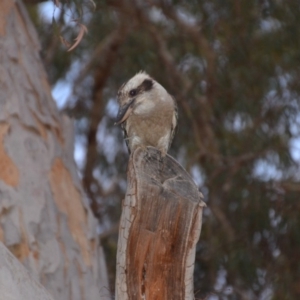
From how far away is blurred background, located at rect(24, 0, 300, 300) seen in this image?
14.7 ft

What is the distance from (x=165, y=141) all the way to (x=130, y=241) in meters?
1.36

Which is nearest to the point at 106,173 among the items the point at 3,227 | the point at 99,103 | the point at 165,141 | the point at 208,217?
the point at 99,103

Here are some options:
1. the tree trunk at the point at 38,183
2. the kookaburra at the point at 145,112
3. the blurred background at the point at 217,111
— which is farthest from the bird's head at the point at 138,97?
the blurred background at the point at 217,111

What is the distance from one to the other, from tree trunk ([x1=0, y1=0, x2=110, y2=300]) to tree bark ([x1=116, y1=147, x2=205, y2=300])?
808 mm

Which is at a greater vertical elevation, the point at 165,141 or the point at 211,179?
the point at 165,141

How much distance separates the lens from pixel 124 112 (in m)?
3.19

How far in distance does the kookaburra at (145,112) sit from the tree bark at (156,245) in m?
1.15

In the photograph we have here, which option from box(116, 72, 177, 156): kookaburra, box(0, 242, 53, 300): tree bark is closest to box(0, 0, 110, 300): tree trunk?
box(116, 72, 177, 156): kookaburra

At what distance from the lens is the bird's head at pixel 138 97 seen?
127 inches

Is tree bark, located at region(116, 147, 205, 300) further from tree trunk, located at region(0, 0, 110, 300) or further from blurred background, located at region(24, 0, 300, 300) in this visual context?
blurred background, located at region(24, 0, 300, 300)

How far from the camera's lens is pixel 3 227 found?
2.91 metres

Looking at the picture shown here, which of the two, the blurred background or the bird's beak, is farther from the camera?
the blurred background

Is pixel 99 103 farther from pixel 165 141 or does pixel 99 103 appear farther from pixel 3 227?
pixel 3 227

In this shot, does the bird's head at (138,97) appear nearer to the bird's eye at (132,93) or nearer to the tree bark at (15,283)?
the bird's eye at (132,93)
